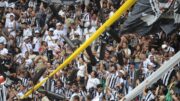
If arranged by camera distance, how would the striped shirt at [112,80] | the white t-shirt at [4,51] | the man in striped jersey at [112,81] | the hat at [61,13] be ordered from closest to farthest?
the man in striped jersey at [112,81] → the striped shirt at [112,80] → the white t-shirt at [4,51] → the hat at [61,13]

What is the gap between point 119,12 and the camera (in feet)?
48.6

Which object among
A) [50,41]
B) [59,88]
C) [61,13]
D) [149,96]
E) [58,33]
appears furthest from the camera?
[61,13]

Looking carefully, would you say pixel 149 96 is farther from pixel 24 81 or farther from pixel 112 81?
pixel 24 81

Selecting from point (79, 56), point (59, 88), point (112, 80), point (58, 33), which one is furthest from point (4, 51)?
point (112, 80)

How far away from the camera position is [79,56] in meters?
22.0

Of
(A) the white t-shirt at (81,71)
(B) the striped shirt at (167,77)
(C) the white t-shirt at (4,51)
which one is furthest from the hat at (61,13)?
(B) the striped shirt at (167,77)

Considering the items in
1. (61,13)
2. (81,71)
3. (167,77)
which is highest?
(61,13)

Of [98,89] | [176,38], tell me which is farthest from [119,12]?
[176,38]

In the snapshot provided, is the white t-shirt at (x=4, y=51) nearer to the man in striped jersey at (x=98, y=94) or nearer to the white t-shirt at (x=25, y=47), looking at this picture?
the white t-shirt at (x=25, y=47)

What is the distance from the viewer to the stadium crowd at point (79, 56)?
19266mm

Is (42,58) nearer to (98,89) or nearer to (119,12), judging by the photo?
(98,89)

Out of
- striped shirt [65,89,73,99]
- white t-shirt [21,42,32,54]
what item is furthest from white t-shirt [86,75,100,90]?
white t-shirt [21,42,32,54]

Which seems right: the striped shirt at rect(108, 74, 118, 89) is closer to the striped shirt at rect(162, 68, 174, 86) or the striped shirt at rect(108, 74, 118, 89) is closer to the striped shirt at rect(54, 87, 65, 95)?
the striped shirt at rect(54, 87, 65, 95)

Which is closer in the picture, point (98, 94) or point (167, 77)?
point (167, 77)
